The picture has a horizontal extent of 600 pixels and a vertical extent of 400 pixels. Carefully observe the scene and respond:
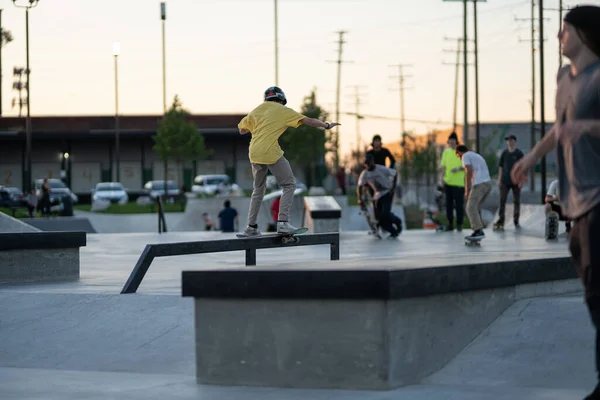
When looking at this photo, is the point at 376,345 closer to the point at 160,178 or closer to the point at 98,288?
the point at 98,288

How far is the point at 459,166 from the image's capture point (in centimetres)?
2009

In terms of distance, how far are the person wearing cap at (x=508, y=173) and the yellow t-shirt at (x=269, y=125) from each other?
9127 millimetres

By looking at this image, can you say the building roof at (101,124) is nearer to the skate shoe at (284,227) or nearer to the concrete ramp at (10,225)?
the concrete ramp at (10,225)

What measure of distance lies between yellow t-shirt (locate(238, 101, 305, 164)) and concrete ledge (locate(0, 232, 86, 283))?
2.84 m

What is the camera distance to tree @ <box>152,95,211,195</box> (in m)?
75.9

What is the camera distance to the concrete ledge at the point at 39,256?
39.0 ft

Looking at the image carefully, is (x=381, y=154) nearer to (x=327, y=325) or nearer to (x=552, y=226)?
(x=552, y=226)

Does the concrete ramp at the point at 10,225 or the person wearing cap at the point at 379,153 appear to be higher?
the person wearing cap at the point at 379,153

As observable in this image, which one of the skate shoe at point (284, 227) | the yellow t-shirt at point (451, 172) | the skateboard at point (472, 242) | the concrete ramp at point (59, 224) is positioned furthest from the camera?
the concrete ramp at point (59, 224)

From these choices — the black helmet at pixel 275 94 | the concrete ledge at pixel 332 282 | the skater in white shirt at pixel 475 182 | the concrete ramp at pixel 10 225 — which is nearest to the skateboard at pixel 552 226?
the skater in white shirt at pixel 475 182

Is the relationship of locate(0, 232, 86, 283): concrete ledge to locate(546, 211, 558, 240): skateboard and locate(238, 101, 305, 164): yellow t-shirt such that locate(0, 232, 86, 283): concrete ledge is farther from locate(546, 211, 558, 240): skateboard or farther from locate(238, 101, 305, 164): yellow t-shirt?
locate(546, 211, 558, 240): skateboard

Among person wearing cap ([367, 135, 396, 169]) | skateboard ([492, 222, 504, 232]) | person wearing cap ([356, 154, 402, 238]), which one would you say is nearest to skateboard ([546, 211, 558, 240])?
person wearing cap ([356, 154, 402, 238])

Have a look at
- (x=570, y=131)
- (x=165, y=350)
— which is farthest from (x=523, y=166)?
(x=165, y=350)

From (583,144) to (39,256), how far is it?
835 centimetres
